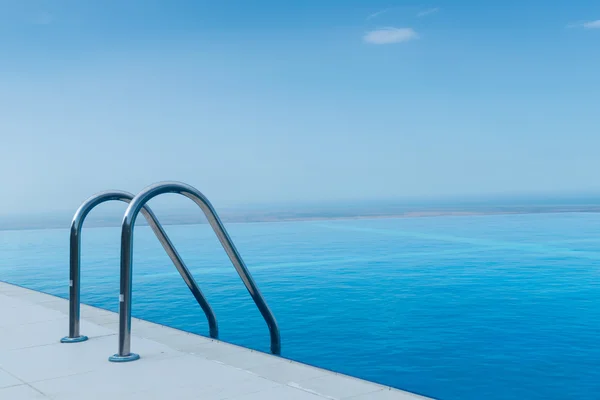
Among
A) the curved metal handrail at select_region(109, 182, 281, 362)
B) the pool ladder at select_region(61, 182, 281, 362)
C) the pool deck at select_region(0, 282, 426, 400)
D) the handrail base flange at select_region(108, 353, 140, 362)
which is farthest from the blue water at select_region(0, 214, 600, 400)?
the handrail base flange at select_region(108, 353, 140, 362)

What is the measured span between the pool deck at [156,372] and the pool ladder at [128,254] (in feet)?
0.65

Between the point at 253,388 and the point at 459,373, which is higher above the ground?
the point at 253,388

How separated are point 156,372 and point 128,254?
0.96 meters

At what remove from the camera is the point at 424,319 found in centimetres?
828

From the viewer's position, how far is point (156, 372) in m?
4.35

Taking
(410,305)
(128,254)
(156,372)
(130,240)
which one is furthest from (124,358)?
(410,305)

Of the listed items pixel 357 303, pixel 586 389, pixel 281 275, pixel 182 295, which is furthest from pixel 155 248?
pixel 586 389

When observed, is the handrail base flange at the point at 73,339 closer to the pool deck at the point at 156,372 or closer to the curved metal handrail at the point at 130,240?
the pool deck at the point at 156,372

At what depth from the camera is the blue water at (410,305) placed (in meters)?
6.03

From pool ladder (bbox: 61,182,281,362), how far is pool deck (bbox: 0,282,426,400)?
198 millimetres

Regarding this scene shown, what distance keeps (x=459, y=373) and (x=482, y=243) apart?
1378 centimetres

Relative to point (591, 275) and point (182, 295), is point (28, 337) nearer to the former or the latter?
point (182, 295)

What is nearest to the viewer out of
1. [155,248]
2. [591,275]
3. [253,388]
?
[253,388]

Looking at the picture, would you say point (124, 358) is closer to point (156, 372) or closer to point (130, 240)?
point (156, 372)
